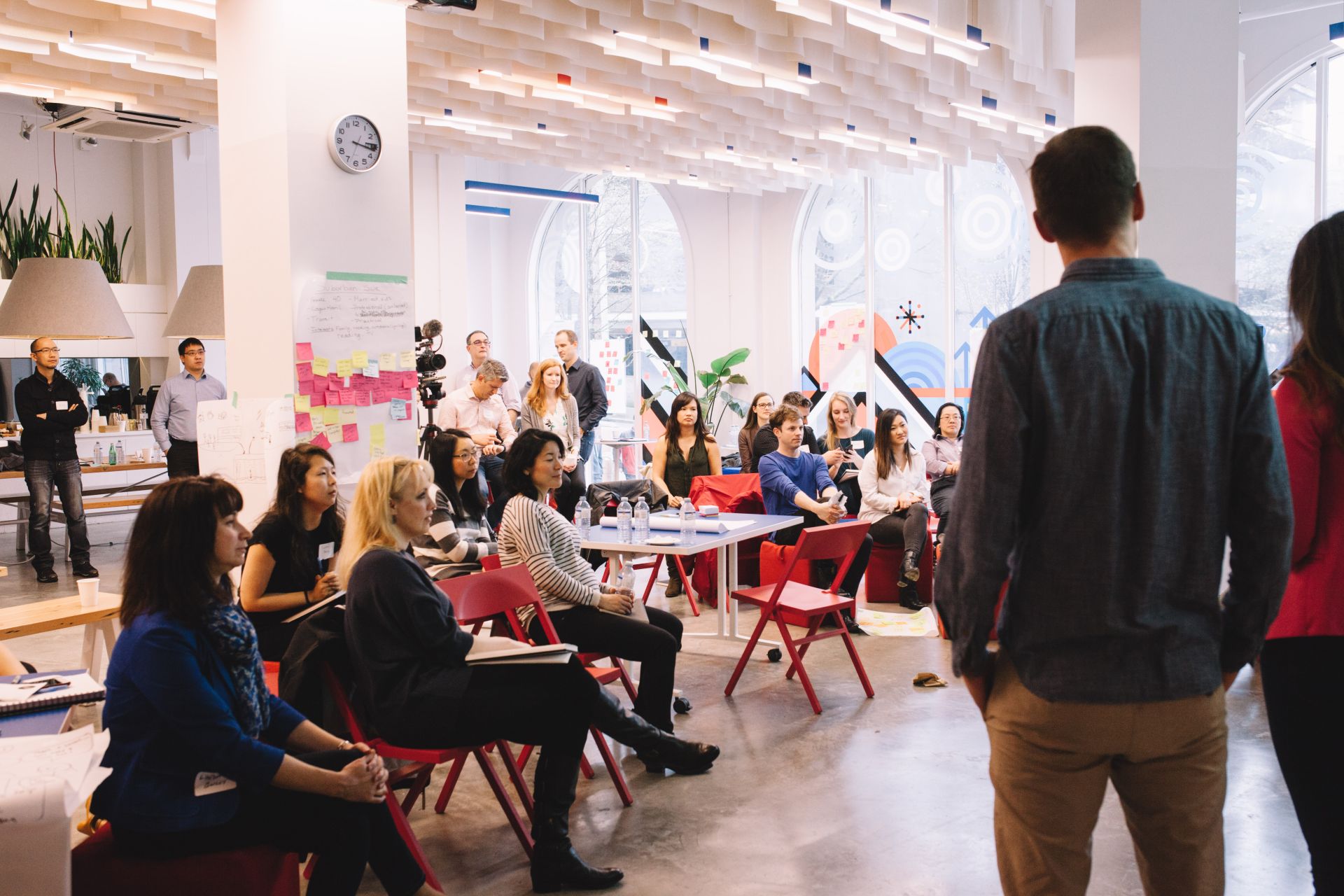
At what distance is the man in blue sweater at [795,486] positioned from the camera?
672 cm

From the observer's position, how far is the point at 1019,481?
1685 mm

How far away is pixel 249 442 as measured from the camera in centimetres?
503

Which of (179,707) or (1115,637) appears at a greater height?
(1115,637)

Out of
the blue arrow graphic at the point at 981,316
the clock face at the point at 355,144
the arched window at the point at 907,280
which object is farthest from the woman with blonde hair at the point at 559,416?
the blue arrow graphic at the point at 981,316

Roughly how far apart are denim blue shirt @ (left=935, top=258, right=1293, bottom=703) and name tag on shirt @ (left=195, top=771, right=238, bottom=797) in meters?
1.68

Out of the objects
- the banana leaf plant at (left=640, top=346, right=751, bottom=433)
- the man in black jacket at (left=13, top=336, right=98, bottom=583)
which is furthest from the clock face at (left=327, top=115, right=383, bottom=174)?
the banana leaf plant at (left=640, top=346, right=751, bottom=433)

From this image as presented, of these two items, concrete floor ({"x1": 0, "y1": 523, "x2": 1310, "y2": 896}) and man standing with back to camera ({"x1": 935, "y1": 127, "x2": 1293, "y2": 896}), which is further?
concrete floor ({"x1": 0, "y1": 523, "x2": 1310, "y2": 896})

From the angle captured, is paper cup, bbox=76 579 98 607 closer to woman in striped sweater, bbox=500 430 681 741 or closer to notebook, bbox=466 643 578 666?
woman in striped sweater, bbox=500 430 681 741

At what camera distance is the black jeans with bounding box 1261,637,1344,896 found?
1972 mm

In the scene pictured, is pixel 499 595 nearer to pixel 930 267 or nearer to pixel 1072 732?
pixel 1072 732

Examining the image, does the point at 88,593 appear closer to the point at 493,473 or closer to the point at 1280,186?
the point at 493,473

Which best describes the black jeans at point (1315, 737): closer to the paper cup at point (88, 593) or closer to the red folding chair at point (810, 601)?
the red folding chair at point (810, 601)

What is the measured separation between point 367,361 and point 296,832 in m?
2.99

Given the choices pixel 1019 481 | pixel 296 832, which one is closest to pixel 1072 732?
pixel 1019 481
